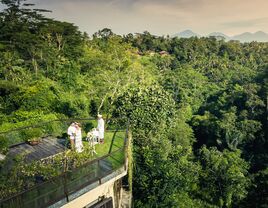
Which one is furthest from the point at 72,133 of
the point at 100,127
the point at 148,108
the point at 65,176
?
the point at 148,108

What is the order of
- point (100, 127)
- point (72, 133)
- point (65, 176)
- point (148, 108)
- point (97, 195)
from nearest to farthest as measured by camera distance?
point (65, 176)
point (97, 195)
point (72, 133)
point (100, 127)
point (148, 108)

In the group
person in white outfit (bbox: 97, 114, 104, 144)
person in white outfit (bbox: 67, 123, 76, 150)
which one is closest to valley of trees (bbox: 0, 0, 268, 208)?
person in white outfit (bbox: 67, 123, 76, 150)

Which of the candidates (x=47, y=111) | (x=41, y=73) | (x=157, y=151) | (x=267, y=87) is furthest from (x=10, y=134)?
(x=267, y=87)

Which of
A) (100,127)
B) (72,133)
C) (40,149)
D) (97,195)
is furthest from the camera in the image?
(100,127)

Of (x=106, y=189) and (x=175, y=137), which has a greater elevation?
(x=106, y=189)

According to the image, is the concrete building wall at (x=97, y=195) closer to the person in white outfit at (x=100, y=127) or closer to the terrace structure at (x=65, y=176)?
the terrace structure at (x=65, y=176)

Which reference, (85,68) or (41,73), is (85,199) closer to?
(41,73)

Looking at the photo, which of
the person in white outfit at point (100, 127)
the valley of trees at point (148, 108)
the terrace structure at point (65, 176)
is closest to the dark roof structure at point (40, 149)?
the terrace structure at point (65, 176)

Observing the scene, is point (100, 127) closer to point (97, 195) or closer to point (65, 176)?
point (97, 195)
